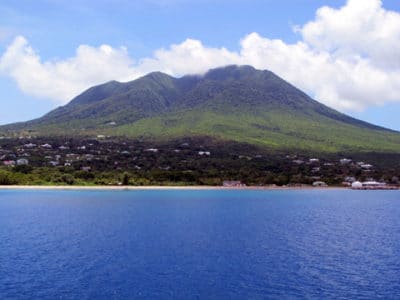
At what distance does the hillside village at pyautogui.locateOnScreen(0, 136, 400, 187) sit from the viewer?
117 m

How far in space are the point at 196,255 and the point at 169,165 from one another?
101 metres

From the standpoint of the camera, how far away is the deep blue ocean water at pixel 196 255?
88.1 feet

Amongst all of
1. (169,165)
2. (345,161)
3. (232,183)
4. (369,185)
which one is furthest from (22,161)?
(345,161)

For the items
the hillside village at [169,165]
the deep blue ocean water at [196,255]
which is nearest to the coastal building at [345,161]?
the hillside village at [169,165]

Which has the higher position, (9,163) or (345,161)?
(345,161)

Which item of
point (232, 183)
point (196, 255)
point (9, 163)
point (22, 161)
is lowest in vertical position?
point (196, 255)

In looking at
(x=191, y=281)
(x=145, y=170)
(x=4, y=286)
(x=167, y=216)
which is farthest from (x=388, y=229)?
(x=145, y=170)

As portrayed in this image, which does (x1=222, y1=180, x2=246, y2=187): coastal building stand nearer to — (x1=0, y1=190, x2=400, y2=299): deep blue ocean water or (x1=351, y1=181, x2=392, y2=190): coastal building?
(x1=351, y1=181, x2=392, y2=190): coastal building

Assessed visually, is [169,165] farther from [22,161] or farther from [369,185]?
[369,185]

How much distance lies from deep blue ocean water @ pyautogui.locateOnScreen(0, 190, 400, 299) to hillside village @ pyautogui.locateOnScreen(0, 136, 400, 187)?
5008cm

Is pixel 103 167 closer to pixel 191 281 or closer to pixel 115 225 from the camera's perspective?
pixel 115 225

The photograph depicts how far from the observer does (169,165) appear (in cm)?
13662

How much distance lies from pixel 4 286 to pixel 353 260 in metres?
22.6

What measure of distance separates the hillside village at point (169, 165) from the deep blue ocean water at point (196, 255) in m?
50.1
